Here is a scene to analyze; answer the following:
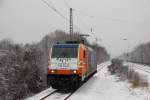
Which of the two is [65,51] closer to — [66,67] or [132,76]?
[66,67]

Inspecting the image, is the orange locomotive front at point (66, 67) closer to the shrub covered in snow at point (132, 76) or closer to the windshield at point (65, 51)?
the windshield at point (65, 51)

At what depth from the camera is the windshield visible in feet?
61.0

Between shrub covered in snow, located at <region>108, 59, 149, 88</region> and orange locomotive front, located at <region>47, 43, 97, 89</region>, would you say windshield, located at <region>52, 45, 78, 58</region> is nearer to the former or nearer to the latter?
orange locomotive front, located at <region>47, 43, 97, 89</region>

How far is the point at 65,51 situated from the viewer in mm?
18766

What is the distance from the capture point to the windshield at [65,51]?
61.0ft

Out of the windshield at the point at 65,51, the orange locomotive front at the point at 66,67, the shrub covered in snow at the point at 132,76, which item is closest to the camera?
the orange locomotive front at the point at 66,67

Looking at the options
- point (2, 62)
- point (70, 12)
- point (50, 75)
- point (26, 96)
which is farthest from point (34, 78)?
point (70, 12)

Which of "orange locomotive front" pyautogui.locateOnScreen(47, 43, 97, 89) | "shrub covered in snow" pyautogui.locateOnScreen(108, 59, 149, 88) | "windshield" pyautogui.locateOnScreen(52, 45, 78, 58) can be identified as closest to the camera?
"orange locomotive front" pyautogui.locateOnScreen(47, 43, 97, 89)

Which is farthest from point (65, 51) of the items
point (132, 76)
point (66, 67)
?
point (132, 76)

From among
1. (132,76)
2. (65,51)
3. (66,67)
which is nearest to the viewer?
(66,67)

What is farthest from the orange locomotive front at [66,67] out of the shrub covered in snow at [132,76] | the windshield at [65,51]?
the shrub covered in snow at [132,76]

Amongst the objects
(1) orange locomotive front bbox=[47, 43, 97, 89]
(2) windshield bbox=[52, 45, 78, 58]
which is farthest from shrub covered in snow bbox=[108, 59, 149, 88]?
(2) windshield bbox=[52, 45, 78, 58]

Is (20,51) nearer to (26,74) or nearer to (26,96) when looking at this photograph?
(26,74)

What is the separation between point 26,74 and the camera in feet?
54.1
